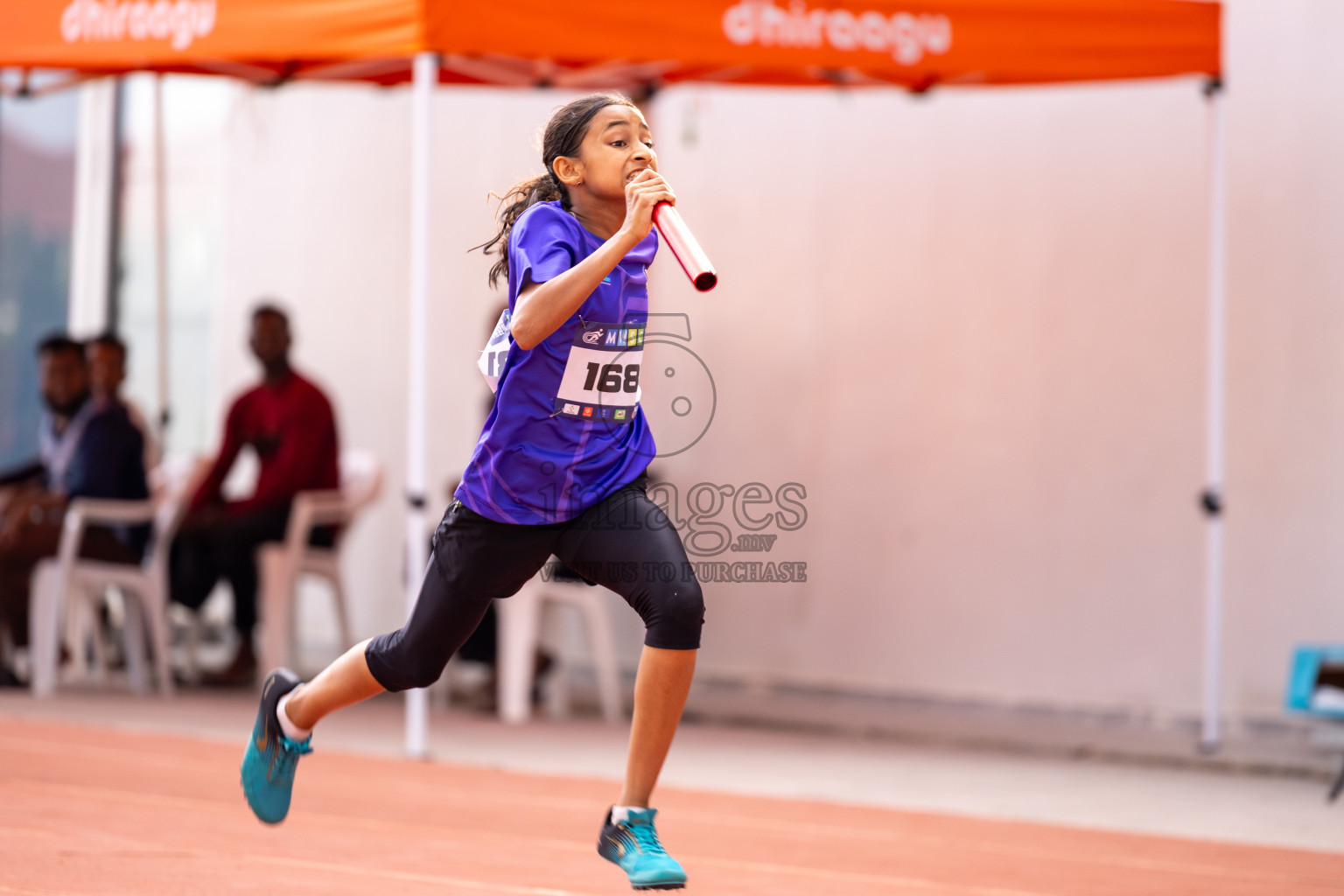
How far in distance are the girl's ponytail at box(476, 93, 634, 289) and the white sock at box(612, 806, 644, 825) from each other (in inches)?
44.6

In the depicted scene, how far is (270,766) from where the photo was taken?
3.98 m

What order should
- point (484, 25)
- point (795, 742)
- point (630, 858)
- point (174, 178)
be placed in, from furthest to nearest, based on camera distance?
point (174, 178), point (795, 742), point (484, 25), point (630, 858)

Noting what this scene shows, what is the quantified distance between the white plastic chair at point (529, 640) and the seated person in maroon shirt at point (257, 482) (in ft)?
4.31

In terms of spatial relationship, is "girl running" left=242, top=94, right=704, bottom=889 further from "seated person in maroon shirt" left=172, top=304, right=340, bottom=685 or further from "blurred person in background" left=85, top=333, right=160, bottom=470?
"blurred person in background" left=85, top=333, right=160, bottom=470

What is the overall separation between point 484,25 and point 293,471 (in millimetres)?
2960

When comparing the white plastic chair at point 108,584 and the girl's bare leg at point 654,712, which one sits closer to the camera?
the girl's bare leg at point 654,712

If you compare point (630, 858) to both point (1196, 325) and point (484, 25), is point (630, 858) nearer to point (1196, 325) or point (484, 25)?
point (484, 25)

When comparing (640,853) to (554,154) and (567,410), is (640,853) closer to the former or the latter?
(567,410)

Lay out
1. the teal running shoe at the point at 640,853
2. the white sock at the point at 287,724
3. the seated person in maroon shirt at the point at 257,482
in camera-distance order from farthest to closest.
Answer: the seated person in maroon shirt at the point at 257,482 < the white sock at the point at 287,724 < the teal running shoe at the point at 640,853

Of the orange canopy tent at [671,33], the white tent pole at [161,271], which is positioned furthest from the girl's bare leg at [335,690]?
the white tent pole at [161,271]

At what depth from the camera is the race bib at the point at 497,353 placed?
353 cm

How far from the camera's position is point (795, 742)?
7.30m

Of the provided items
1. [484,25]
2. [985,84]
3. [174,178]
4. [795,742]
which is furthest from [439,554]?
[174,178]

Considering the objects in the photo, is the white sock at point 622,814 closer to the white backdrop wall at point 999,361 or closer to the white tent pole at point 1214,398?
the white tent pole at point 1214,398
